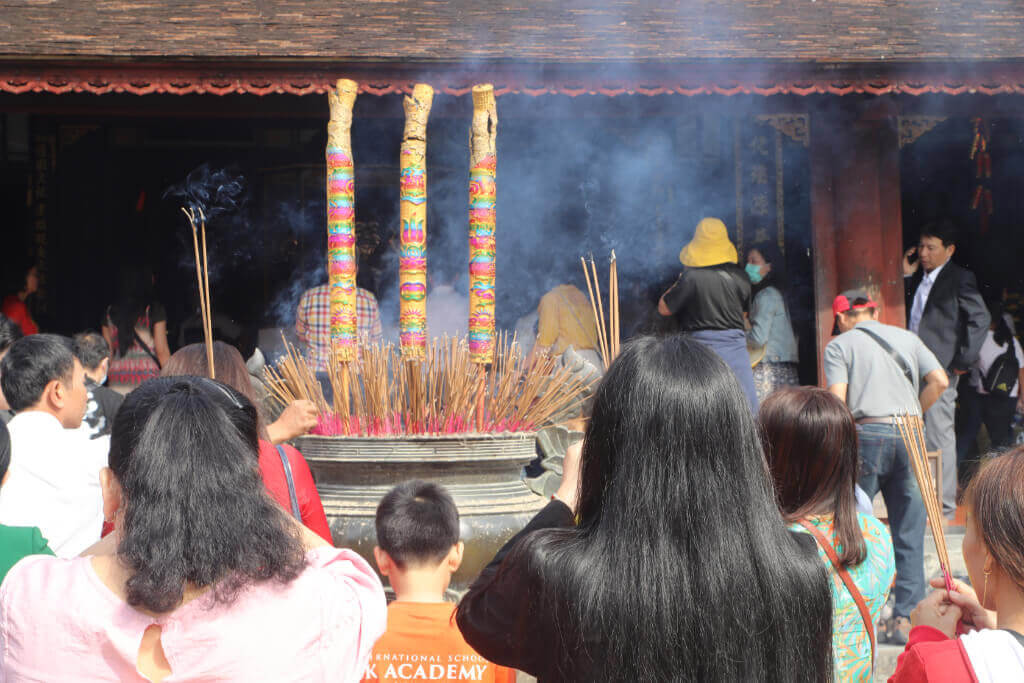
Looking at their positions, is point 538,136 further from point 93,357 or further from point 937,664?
point 937,664

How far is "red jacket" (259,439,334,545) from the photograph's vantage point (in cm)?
247

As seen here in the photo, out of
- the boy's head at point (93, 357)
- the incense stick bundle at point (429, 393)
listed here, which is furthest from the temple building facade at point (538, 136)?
the incense stick bundle at point (429, 393)

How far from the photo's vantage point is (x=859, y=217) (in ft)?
21.2

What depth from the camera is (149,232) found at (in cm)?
803

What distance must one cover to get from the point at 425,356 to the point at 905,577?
2252 mm

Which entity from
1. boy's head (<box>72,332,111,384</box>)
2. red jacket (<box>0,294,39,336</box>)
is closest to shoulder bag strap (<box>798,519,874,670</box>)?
boy's head (<box>72,332,111,384</box>)

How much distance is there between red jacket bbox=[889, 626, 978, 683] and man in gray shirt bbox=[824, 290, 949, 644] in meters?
3.18

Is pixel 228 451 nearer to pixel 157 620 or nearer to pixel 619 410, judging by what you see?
pixel 157 620

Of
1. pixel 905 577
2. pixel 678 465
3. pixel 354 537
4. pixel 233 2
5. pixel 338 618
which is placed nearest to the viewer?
pixel 678 465

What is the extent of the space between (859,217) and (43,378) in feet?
16.3

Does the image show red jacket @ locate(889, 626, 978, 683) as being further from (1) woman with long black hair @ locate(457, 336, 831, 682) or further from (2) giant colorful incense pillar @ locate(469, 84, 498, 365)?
(2) giant colorful incense pillar @ locate(469, 84, 498, 365)

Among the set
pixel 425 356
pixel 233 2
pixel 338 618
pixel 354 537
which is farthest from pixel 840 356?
pixel 233 2

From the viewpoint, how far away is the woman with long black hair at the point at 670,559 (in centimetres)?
133

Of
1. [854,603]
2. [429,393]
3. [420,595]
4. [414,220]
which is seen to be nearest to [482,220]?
[414,220]
